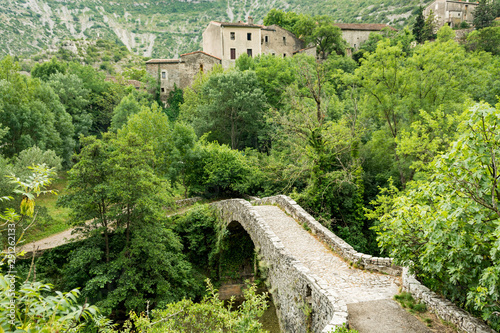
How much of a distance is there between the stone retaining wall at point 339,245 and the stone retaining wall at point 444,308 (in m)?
1.10

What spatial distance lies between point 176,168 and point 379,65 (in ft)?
50.4

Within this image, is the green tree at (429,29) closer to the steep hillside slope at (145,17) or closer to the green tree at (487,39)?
the green tree at (487,39)

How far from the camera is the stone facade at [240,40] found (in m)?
42.1

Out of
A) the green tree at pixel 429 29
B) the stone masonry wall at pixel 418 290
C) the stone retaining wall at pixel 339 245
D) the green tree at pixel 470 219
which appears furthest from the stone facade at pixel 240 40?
the green tree at pixel 470 219

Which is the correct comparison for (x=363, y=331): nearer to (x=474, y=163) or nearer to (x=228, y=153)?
(x=474, y=163)

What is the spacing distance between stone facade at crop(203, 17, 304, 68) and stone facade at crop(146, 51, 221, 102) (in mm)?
1802

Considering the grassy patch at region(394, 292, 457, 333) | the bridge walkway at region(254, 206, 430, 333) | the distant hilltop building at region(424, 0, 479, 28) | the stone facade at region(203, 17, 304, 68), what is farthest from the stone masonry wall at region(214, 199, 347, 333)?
the distant hilltop building at region(424, 0, 479, 28)

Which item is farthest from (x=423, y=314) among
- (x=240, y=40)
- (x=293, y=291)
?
(x=240, y=40)

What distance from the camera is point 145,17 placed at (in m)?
137

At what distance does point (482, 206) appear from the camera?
6.13 m

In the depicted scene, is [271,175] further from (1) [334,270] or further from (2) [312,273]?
(2) [312,273]

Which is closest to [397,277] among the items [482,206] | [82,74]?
[482,206]

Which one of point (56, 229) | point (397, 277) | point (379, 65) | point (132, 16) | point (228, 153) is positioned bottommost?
point (56, 229)

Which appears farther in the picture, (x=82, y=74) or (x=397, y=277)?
(x=82, y=74)
